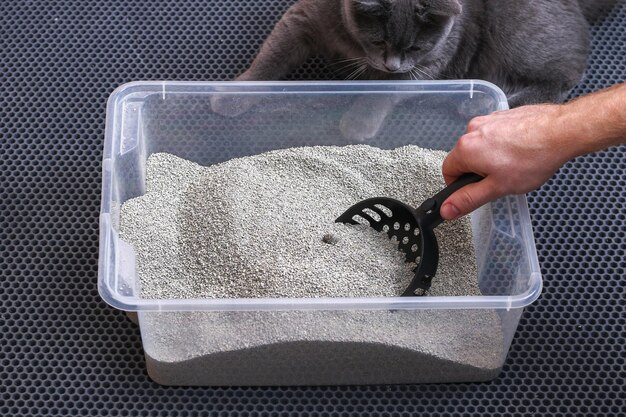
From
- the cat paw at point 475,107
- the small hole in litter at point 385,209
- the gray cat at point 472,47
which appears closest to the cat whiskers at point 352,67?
the gray cat at point 472,47

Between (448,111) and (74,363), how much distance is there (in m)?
0.82

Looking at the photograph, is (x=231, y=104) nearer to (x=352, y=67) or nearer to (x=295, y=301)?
(x=352, y=67)

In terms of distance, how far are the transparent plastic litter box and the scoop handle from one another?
0.13m

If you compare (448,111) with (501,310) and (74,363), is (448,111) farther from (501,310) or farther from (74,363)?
(74,363)

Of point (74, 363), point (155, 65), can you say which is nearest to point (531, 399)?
point (74, 363)

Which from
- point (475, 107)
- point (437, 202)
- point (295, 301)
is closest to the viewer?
point (295, 301)

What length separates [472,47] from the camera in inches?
66.9

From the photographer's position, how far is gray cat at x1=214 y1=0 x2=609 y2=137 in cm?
164

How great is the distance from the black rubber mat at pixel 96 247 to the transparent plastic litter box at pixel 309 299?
0.15 feet

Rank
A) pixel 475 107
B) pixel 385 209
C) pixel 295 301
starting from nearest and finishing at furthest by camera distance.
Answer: pixel 295 301
pixel 385 209
pixel 475 107

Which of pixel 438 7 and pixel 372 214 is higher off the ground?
pixel 438 7

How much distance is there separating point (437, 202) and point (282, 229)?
266 millimetres

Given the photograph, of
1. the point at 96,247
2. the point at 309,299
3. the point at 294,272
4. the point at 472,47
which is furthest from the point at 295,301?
the point at 472,47

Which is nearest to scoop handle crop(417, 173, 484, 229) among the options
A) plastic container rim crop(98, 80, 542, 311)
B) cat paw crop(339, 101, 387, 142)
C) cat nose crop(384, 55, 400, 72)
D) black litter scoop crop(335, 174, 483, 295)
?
black litter scoop crop(335, 174, 483, 295)
